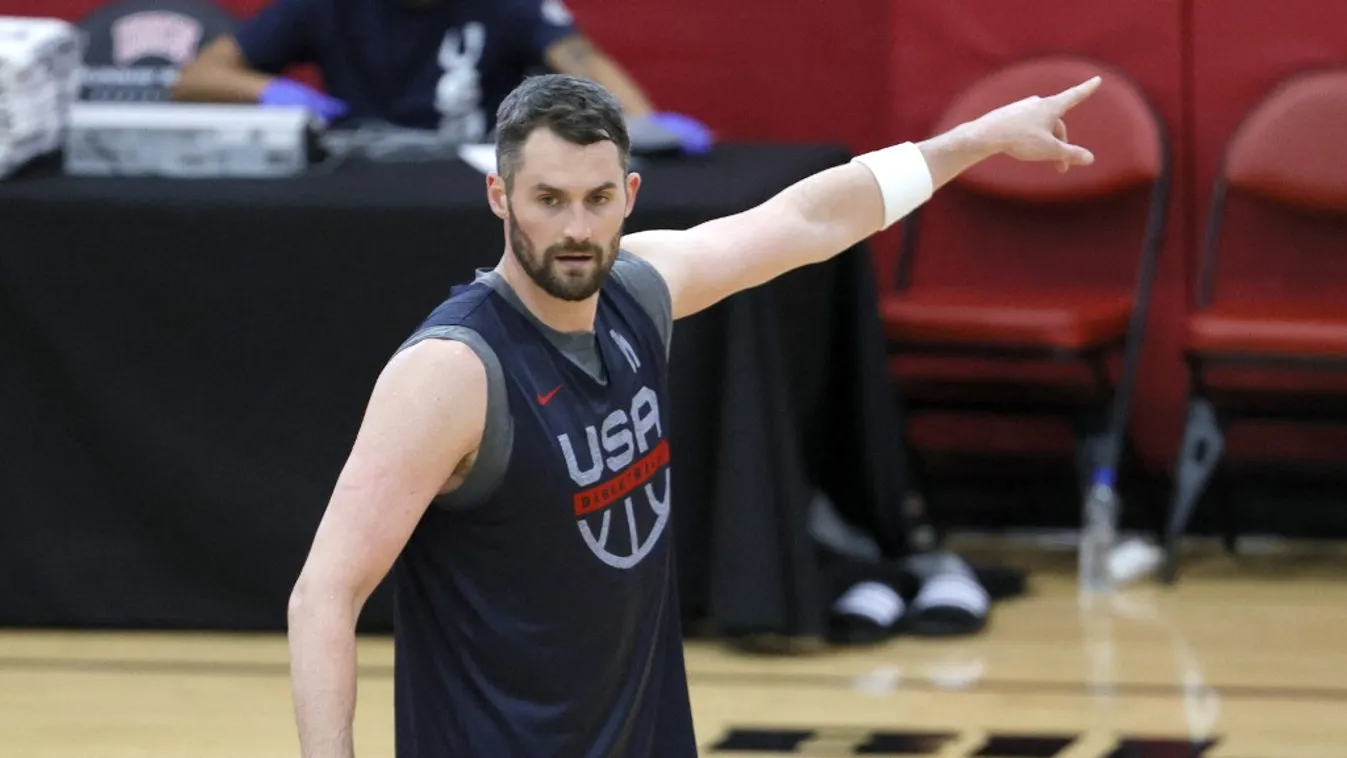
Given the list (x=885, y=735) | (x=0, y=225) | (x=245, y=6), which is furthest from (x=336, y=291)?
→ (x=245, y=6)

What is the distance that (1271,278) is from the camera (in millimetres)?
5957

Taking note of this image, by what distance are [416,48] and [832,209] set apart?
10.1 feet

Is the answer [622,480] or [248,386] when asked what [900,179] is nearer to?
[622,480]

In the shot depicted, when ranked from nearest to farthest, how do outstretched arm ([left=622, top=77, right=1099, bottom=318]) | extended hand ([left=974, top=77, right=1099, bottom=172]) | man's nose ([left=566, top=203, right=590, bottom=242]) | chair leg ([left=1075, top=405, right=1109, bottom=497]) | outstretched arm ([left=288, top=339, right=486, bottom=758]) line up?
1. outstretched arm ([left=288, top=339, right=486, bottom=758])
2. man's nose ([left=566, top=203, right=590, bottom=242])
3. outstretched arm ([left=622, top=77, right=1099, bottom=318])
4. extended hand ([left=974, top=77, right=1099, bottom=172])
5. chair leg ([left=1075, top=405, right=1109, bottom=497])

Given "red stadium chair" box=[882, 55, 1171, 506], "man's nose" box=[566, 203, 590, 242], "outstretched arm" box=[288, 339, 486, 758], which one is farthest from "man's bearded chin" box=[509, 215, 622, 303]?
"red stadium chair" box=[882, 55, 1171, 506]

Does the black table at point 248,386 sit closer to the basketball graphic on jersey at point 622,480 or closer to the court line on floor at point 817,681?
the court line on floor at point 817,681

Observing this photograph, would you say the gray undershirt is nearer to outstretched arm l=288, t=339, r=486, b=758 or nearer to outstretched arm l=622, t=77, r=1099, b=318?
outstretched arm l=288, t=339, r=486, b=758

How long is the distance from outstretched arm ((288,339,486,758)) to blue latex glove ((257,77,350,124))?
341 centimetres

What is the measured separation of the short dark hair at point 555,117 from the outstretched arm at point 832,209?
428 millimetres

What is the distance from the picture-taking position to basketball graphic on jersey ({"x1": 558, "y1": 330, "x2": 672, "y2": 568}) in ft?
8.11

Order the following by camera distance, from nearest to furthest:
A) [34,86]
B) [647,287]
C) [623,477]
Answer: [623,477] → [647,287] → [34,86]

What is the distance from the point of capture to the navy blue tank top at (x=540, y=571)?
243cm

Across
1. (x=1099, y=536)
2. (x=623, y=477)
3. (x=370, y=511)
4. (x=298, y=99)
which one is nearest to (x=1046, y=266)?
(x=1099, y=536)

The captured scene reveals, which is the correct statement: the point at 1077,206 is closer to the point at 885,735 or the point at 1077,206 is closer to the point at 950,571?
the point at 950,571
